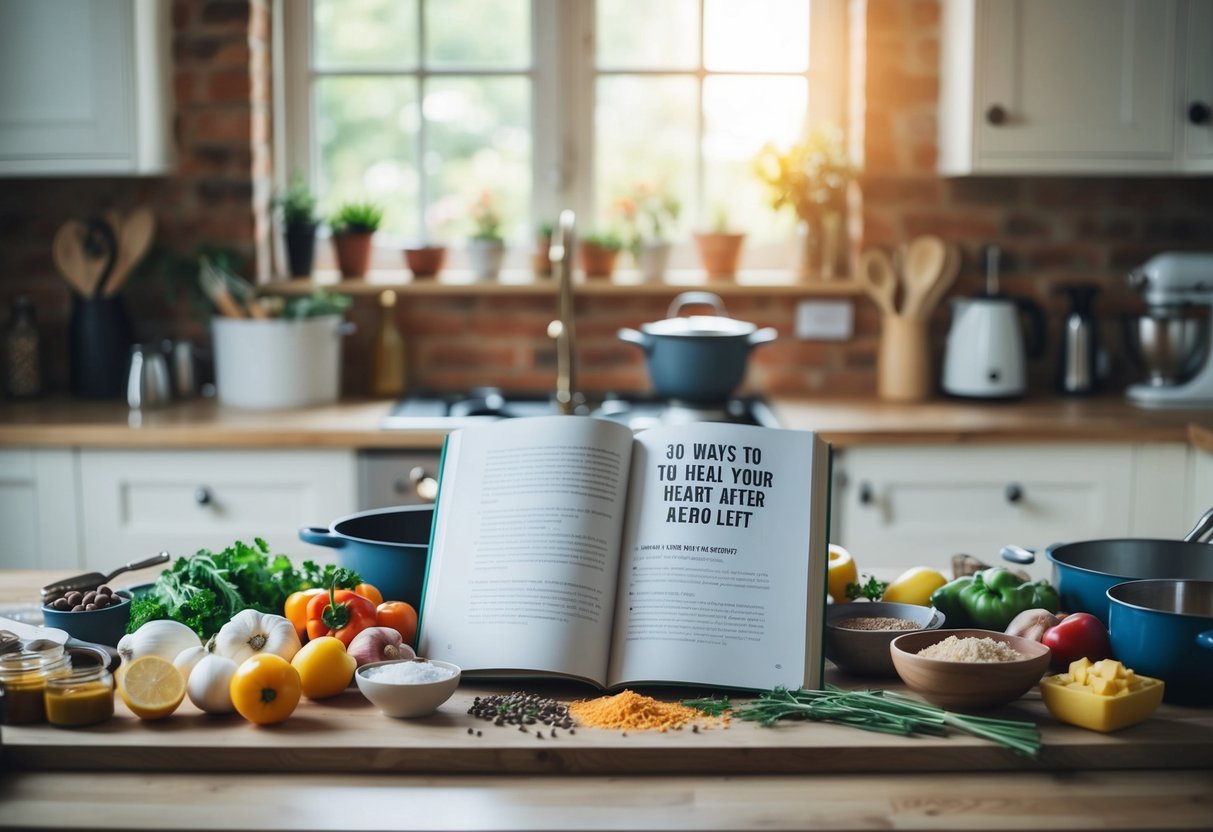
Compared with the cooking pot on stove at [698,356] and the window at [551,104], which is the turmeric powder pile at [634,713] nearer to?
the cooking pot on stove at [698,356]

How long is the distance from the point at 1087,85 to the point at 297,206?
2075 mm

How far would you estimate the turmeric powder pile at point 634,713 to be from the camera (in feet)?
4.50

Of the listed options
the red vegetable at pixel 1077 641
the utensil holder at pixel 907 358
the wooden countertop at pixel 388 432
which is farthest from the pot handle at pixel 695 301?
the red vegetable at pixel 1077 641

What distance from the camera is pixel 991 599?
1.64 metres

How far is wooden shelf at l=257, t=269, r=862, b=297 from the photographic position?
11.6ft

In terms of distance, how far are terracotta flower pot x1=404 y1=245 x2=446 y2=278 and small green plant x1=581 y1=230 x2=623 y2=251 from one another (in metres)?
0.41

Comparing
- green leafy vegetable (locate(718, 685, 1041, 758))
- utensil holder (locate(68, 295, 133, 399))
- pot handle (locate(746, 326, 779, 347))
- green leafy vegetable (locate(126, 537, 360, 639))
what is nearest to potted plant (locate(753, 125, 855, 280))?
pot handle (locate(746, 326, 779, 347))

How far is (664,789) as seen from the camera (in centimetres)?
128

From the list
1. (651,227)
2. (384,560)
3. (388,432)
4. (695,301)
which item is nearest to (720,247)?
(651,227)

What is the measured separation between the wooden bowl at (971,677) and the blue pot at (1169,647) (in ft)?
0.36

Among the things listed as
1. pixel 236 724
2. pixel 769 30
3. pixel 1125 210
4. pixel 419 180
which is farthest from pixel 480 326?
pixel 236 724

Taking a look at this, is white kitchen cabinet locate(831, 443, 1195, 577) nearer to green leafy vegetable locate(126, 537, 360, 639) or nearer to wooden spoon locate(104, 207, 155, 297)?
green leafy vegetable locate(126, 537, 360, 639)

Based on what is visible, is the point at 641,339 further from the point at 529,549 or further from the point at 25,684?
the point at 25,684

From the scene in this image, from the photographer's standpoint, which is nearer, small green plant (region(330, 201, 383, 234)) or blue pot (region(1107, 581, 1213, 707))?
blue pot (region(1107, 581, 1213, 707))
